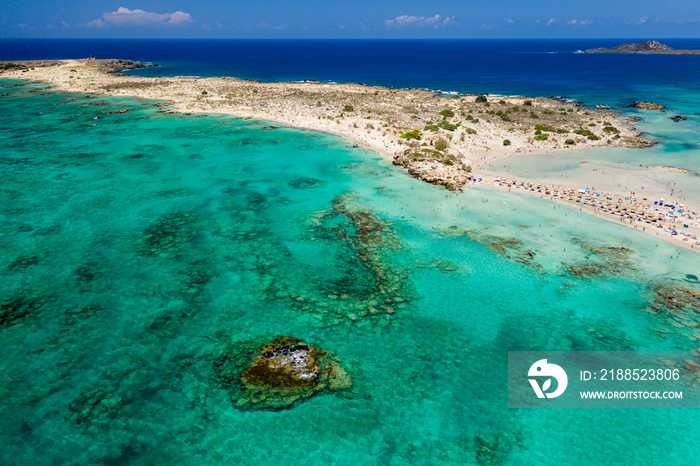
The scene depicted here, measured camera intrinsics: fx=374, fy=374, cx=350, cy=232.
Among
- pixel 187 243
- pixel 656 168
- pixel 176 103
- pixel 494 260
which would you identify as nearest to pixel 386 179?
pixel 494 260

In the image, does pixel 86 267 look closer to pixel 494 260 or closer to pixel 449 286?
pixel 449 286

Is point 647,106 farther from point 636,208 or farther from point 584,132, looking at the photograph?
point 636,208

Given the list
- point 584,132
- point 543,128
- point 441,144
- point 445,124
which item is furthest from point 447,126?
point 584,132

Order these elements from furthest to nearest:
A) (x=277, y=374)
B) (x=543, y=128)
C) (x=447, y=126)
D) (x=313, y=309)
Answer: (x=543, y=128), (x=447, y=126), (x=313, y=309), (x=277, y=374)

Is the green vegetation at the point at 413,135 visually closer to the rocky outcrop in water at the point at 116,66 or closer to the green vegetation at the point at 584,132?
the green vegetation at the point at 584,132

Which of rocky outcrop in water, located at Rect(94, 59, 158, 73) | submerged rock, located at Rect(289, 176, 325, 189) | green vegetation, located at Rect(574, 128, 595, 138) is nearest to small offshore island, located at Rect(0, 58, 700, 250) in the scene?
green vegetation, located at Rect(574, 128, 595, 138)

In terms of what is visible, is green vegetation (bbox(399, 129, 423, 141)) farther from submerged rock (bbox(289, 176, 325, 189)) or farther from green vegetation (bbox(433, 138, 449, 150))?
submerged rock (bbox(289, 176, 325, 189))
